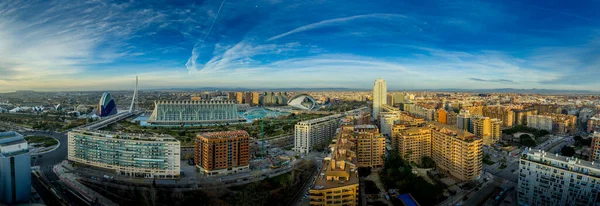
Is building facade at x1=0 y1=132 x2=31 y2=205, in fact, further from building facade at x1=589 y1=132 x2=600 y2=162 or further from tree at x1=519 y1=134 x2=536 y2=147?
tree at x1=519 y1=134 x2=536 y2=147

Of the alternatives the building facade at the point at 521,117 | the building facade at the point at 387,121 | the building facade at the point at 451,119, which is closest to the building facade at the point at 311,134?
the building facade at the point at 387,121

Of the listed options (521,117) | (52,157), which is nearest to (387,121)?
(521,117)

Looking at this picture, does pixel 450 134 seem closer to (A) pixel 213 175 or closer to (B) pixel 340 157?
(B) pixel 340 157

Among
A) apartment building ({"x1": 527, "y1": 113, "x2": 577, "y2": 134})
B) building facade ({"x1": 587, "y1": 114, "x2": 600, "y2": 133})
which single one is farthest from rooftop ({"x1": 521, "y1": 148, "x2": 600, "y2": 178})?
apartment building ({"x1": 527, "y1": 113, "x2": 577, "y2": 134})

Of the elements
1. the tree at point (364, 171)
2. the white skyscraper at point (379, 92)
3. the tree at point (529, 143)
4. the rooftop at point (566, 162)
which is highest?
the white skyscraper at point (379, 92)

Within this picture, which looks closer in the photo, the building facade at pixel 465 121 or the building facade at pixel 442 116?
the building facade at pixel 465 121

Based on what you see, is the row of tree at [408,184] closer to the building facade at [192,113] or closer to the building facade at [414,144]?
the building facade at [414,144]
